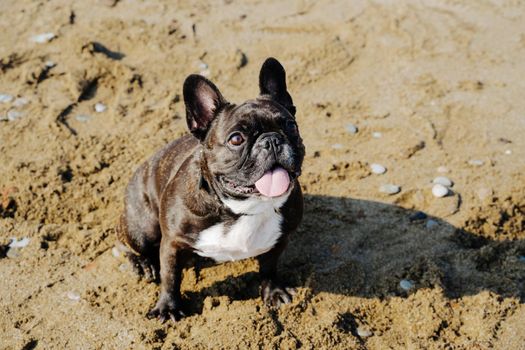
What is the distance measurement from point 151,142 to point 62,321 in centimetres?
196

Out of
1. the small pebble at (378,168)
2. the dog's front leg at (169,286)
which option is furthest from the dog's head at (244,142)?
the small pebble at (378,168)

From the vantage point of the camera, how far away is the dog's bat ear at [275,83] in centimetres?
370

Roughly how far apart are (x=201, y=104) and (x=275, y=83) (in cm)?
49

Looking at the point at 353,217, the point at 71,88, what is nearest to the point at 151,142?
the point at 71,88

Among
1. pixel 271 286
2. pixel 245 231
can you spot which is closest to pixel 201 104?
pixel 245 231

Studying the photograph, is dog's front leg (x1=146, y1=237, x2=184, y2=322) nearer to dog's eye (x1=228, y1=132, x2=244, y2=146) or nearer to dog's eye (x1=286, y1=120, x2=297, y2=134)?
dog's eye (x1=228, y1=132, x2=244, y2=146)

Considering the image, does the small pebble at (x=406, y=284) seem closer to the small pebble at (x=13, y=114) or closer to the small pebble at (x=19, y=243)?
the small pebble at (x=19, y=243)

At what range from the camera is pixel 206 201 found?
139 inches

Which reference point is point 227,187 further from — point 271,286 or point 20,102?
point 20,102

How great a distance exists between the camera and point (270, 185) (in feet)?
11.0

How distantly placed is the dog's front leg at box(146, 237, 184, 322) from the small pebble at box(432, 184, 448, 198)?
90.1 inches

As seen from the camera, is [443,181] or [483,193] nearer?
[483,193]

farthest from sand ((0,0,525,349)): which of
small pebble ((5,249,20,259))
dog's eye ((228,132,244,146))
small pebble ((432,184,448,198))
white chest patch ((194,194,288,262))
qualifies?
dog's eye ((228,132,244,146))

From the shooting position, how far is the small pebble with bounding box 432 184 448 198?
5008 mm
